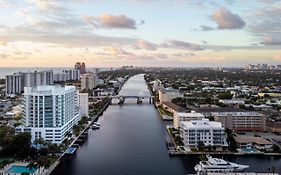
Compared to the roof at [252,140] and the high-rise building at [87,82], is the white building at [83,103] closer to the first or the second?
the roof at [252,140]

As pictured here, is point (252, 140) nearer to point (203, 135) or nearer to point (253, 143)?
point (253, 143)

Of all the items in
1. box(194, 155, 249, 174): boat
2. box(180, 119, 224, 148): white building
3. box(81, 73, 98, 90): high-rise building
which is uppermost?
box(81, 73, 98, 90): high-rise building

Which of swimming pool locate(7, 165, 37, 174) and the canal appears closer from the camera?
swimming pool locate(7, 165, 37, 174)

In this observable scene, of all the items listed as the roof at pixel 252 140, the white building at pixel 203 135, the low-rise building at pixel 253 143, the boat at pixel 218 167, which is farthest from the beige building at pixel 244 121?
the boat at pixel 218 167

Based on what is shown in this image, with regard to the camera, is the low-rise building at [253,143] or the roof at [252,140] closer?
the low-rise building at [253,143]

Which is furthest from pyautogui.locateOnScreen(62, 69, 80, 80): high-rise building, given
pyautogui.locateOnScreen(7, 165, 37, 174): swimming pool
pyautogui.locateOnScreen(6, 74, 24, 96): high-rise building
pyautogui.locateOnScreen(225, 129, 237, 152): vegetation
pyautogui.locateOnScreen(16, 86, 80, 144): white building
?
pyautogui.locateOnScreen(7, 165, 37, 174): swimming pool

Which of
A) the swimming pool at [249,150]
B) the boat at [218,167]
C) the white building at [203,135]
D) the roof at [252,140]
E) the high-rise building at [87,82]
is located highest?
the high-rise building at [87,82]

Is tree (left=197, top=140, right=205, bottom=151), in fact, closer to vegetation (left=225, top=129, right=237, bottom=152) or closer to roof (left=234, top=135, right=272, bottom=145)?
vegetation (left=225, top=129, right=237, bottom=152)
